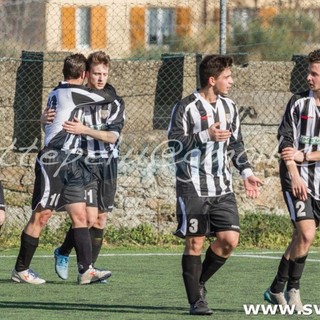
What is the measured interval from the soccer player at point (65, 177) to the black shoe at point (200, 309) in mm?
2219

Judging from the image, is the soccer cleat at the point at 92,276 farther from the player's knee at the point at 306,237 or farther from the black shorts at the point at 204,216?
the player's knee at the point at 306,237

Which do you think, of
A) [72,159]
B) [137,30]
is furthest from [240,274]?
[137,30]

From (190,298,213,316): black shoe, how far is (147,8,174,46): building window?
297 inches

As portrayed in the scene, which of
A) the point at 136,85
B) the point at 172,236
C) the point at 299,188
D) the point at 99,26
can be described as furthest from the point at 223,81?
the point at 99,26

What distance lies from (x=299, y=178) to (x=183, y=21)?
870cm

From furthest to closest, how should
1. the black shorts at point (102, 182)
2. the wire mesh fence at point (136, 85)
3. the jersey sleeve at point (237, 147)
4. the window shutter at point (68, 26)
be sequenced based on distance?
the window shutter at point (68, 26) < the wire mesh fence at point (136, 85) < the black shorts at point (102, 182) < the jersey sleeve at point (237, 147)

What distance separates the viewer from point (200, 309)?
361 inches

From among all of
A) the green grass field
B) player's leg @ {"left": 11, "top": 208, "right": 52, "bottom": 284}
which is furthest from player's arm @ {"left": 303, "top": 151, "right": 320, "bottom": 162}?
player's leg @ {"left": 11, "top": 208, "right": 52, "bottom": 284}

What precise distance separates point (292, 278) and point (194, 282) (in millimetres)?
731

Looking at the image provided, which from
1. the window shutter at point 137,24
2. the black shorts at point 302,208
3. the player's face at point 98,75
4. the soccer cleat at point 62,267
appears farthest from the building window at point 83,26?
the black shorts at point 302,208

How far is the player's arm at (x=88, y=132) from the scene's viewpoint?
36.8 ft

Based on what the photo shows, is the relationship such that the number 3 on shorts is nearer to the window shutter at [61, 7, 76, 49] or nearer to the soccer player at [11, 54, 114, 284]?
the soccer player at [11, 54, 114, 284]

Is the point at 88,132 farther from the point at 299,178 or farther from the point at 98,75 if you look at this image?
the point at 299,178

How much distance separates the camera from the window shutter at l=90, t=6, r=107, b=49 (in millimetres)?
16092
